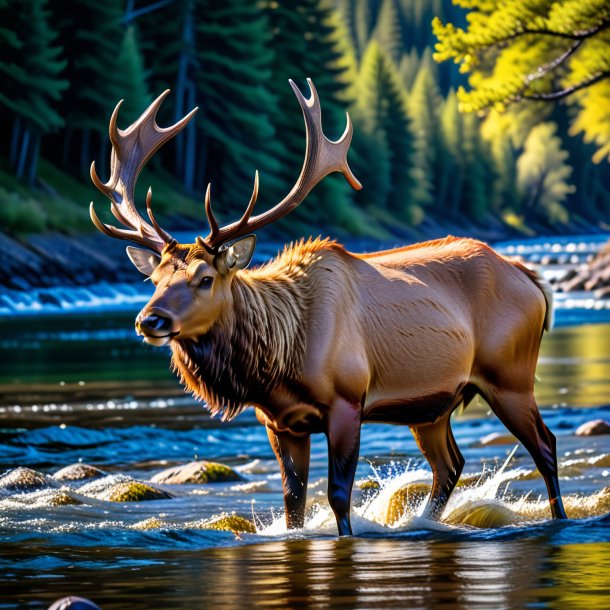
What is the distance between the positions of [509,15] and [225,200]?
30114 millimetres

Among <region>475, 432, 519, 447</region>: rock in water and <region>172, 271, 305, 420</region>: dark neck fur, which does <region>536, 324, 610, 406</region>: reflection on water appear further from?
<region>172, 271, 305, 420</region>: dark neck fur

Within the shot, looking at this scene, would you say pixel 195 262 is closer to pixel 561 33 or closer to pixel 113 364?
pixel 113 364

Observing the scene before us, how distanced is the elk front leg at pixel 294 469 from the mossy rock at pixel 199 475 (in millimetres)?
3245

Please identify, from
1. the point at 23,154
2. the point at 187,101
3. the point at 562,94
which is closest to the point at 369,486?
the point at 562,94

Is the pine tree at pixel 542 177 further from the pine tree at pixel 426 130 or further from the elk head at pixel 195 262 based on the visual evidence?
the elk head at pixel 195 262

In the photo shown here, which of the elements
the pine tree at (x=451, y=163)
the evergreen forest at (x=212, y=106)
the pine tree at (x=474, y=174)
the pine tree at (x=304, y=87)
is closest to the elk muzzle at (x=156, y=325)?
the evergreen forest at (x=212, y=106)

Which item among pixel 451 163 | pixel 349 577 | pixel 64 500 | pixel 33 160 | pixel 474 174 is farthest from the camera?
pixel 474 174

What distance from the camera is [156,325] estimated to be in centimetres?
845

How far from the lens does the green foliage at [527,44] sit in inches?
1198

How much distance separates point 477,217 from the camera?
103 meters

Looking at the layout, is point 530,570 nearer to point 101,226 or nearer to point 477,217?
point 101,226

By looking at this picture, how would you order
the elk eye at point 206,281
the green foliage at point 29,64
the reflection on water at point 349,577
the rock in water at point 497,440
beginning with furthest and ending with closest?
the green foliage at point 29,64 → the rock in water at point 497,440 → the elk eye at point 206,281 → the reflection on water at point 349,577

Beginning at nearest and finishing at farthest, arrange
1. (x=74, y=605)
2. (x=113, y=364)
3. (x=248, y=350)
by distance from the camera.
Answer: (x=74, y=605)
(x=248, y=350)
(x=113, y=364)

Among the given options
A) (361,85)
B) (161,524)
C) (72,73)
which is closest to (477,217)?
(361,85)
